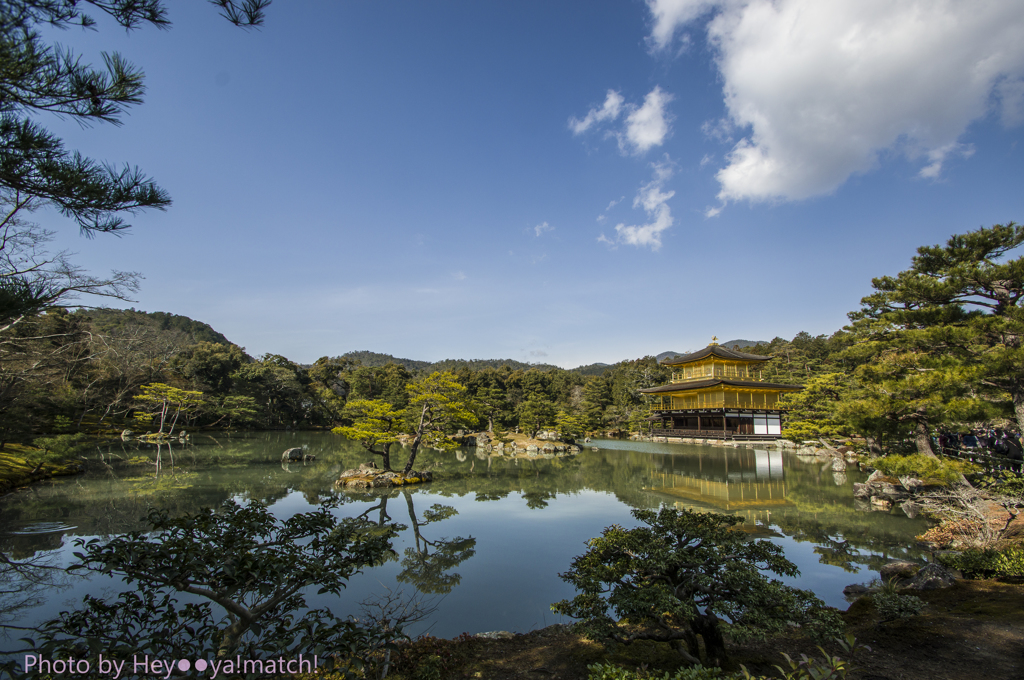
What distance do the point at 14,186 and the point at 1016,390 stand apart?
34.9 ft

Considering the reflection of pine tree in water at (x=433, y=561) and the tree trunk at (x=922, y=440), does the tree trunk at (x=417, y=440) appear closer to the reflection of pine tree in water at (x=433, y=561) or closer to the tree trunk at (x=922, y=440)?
the reflection of pine tree in water at (x=433, y=561)

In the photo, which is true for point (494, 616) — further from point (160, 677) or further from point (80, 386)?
point (80, 386)

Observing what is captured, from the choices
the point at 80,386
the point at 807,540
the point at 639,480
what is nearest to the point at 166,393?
the point at 80,386

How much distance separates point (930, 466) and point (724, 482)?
631 cm

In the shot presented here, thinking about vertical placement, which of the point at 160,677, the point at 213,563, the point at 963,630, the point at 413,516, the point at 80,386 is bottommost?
the point at 413,516

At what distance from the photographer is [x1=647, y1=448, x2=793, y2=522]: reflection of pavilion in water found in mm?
9508

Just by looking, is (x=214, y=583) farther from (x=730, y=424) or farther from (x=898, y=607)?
(x=730, y=424)

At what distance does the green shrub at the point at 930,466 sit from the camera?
247 inches

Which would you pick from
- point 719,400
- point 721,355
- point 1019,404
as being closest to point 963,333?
point 1019,404

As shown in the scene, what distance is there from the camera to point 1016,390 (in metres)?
6.11

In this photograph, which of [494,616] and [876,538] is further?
[876,538]

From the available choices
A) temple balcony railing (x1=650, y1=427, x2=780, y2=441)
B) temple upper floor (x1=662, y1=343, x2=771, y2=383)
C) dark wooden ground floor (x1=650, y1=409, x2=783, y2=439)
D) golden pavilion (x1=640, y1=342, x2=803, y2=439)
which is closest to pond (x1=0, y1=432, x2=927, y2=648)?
temple balcony railing (x1=650, y1=427, x2=780, y2=441)

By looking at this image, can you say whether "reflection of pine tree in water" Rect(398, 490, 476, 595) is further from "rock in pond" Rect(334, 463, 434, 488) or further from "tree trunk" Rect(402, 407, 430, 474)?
"tree trunk" Rect(402, 407, 430, 474)

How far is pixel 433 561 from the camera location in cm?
595
